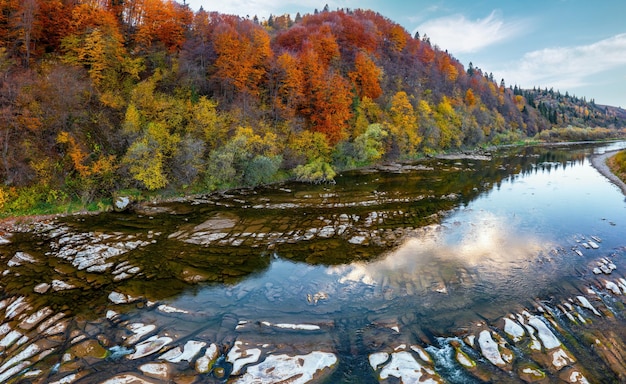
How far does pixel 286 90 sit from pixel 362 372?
111 feet

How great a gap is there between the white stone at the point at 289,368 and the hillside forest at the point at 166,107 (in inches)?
758

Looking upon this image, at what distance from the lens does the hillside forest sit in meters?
20.7

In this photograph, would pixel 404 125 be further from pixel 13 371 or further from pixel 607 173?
pixel 13 371

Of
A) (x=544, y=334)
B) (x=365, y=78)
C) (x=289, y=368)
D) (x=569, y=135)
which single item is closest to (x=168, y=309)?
(x=289, y=368)

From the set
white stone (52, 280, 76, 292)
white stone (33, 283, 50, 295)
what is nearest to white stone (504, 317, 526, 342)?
white stone (52, 280, 76, 292)

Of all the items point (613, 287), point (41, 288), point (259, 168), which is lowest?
point (41, 288)

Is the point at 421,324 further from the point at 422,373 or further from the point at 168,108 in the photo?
the point at 168,108

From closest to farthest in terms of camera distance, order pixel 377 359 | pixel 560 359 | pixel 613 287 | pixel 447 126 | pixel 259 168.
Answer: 1. pixel 560 359
2. pixel 377 359
3. pixel 613 287
4. pixel 259 168
5. pixel 447 126

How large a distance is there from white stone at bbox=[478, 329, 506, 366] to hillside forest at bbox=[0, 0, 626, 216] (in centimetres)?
2206

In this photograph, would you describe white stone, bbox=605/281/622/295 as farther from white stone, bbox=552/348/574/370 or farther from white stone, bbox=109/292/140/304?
white stone, bbox=109/292/140/304

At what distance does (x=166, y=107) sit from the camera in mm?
25984

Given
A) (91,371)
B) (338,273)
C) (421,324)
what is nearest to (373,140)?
(338,273)

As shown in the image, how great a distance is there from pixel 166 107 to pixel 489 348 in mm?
27333

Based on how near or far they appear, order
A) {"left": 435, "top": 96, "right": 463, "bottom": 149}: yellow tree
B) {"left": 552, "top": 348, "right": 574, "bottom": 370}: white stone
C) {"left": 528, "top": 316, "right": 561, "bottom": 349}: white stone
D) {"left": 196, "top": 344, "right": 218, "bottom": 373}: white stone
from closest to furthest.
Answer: {"left": 196, "top": 344, "right": 218, "bottom": 373}: white stone, {"left": 552, "top": 348, "right": 574, "bottom": 370}: white stone, {"left": 528, "top": 316, "right": 561, "bottom": 349}: white stone, {"left": 435, "top": 96, "right": 463, "bottom": 149}: yellow tree
